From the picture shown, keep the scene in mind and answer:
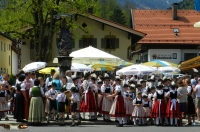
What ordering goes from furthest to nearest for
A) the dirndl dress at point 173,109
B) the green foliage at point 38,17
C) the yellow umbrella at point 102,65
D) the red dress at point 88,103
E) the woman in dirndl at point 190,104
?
the green foliage at point 38,17, the yellow umbrella at point 102,65, the woman in dirndl at point 190,104, the red dress at point 88,103, the dirndl dress at point 173,109

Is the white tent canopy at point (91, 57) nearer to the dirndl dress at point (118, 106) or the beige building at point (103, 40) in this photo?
the dirndl dress at point (118, 106)

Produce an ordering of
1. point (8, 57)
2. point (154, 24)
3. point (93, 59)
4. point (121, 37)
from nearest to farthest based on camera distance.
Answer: point (93, 59) < point (121, 37) < point (154, 24) < point (8, 57)

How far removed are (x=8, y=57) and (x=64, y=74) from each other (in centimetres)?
4988

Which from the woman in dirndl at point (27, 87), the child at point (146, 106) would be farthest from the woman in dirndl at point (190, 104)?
the woman in dirndl at point (27, 87)

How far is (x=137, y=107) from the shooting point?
20594mm

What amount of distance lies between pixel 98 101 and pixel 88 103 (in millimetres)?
832

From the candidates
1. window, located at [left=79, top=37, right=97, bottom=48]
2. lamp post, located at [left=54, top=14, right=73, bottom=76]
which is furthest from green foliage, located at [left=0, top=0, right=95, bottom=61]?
lamp post, located at [left=54, top=14, right=73, bottom=76]

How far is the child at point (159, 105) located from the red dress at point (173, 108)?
191 millimetres

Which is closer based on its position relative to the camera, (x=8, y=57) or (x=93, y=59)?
(x=93, y=59)

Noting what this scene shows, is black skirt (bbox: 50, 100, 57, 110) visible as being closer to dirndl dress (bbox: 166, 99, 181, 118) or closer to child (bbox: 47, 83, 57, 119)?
child (bbox: 47, 83, 57, 119)

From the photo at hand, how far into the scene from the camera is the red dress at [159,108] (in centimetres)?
2036
